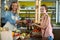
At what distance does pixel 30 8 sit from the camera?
17.2 ft

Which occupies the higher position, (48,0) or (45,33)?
(48,0)

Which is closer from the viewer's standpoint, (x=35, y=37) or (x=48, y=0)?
(x=35, y=37)

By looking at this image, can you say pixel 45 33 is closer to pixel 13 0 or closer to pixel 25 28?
pixel 25 28

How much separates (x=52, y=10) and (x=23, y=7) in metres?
0.85

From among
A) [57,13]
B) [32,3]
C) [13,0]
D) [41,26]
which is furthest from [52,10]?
[41,26]

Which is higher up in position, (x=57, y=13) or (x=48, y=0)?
(x=48, y=0)

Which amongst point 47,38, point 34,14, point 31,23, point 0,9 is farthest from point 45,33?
point 0,9

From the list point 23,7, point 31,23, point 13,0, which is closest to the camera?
point 31,23

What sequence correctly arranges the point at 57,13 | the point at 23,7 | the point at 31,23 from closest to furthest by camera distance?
1. the point at 31,23
2. the point at 23,7
3. the point at 57,13

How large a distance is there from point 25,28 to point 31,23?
240 millimetres

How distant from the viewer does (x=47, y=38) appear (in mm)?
3834

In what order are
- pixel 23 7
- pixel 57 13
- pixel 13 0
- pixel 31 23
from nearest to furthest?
pixel 31 23 → pixel 13 0 → pixel 23 7 → pixel 57 13

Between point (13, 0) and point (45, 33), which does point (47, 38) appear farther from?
point (13, 0)

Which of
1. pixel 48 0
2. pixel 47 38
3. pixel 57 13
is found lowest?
pixel 47 38
